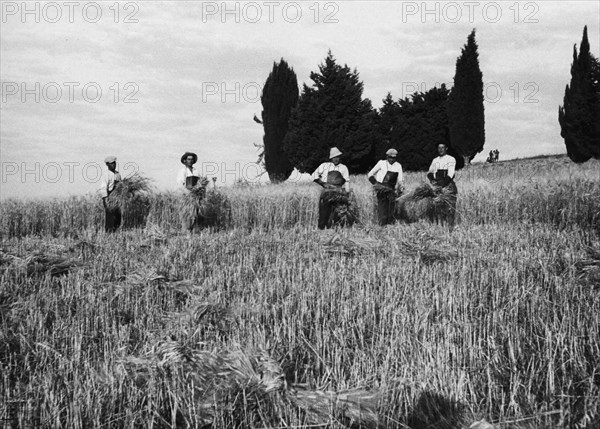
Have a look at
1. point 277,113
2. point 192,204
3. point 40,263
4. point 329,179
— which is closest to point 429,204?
point 329,179

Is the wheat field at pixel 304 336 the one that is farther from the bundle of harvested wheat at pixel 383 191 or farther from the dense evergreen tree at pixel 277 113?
the dense evergreen tree at pixel 277 113

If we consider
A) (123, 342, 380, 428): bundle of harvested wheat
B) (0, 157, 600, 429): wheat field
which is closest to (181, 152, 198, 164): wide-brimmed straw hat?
(0, 157, 600, 429): wheat field

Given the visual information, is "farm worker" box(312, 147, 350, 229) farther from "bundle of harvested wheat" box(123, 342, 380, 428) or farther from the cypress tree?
the cypress tree

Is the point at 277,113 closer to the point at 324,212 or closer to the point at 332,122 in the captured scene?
the point at 332,122

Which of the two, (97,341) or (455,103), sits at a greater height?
(455,103)

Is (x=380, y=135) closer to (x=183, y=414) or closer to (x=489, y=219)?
Answer: (x=489, y=219)

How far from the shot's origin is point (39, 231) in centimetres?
1104

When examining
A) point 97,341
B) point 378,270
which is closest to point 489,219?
point 378,270

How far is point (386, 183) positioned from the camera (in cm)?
1069

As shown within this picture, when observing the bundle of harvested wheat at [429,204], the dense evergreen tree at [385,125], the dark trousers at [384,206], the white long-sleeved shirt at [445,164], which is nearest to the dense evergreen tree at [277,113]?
the dense evergreen tree at [385,125]

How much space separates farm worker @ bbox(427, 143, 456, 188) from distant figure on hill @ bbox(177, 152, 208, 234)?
430 cm

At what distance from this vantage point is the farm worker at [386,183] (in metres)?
10.7

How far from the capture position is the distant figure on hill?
33.0 ft

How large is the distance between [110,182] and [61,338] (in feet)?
23.8
